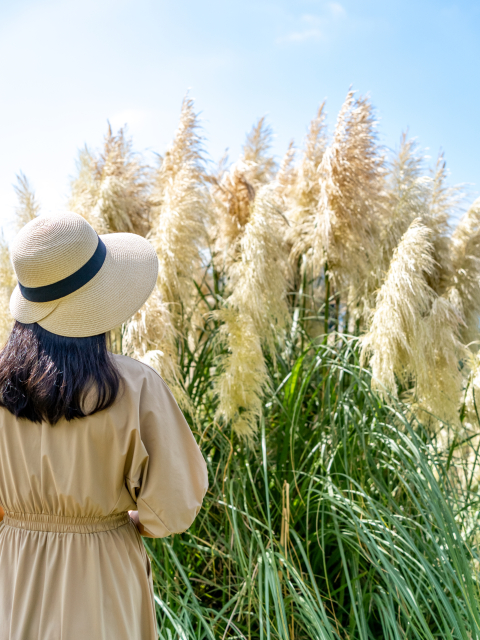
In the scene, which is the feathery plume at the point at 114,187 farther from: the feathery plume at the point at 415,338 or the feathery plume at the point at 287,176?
the feathery plume at the point at 415,338

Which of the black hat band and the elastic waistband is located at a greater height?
the black hat band

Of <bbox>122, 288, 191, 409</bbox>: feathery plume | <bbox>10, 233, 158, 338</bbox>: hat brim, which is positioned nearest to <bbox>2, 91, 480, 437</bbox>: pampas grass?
<bbox>122, 288, 191, 409</bbox>: feathery plume

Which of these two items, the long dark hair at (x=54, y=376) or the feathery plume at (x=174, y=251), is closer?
the long dark hair at (x=54, y=376)

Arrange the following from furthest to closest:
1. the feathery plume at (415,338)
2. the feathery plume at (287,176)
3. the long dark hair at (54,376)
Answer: the feathery plume at (287,176)
the feathery plume at (415,338)
the long dark hair at (54,376)

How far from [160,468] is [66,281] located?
53cm

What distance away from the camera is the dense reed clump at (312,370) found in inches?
79.0

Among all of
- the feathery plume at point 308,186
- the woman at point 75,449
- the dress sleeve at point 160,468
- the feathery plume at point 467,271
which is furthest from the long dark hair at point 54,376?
the feathery plume at point 467,271

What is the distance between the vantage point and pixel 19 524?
4.35ft

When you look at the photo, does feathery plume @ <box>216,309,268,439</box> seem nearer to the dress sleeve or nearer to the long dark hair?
the dress sleeve

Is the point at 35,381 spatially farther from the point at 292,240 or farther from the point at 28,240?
the point at 292,240

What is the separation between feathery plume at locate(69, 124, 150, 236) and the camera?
2.68m

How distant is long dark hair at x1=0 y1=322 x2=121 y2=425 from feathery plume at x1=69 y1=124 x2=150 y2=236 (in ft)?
4.87

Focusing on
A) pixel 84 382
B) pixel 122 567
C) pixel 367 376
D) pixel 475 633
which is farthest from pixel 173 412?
pixel 367 376

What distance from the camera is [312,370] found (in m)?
2.39
